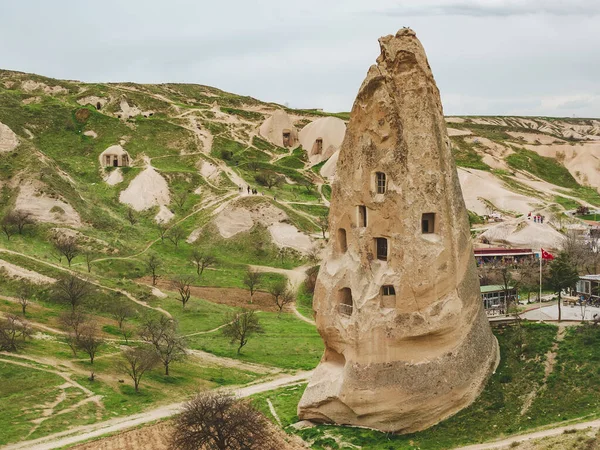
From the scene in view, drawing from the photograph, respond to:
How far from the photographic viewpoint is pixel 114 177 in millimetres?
109625

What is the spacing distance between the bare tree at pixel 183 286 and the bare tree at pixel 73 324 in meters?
10.8

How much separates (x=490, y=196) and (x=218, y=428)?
9541 centimetres

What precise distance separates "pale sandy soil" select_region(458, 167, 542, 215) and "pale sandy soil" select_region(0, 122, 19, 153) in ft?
225

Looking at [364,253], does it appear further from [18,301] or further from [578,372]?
[18,301]

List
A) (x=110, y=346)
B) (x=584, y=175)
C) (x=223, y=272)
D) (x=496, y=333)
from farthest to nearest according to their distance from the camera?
(x=584, y=175)
(x=223, y=272)
(x=110, y=346)
(x=496, y=333)

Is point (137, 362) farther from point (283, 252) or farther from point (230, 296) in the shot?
point (283, 252)

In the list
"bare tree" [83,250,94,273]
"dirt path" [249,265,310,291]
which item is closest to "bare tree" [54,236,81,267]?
"bare tree" [83,250,94,273]

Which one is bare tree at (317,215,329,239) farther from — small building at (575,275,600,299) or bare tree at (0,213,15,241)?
small building at (575,275,600,299)

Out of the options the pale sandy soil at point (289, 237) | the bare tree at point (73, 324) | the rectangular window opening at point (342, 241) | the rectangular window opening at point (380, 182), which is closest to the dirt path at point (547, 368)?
the rectangular window opening at point (342, 241)

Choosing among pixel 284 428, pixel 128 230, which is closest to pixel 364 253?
pixel 284 428

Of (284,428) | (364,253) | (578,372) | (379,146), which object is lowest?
(284,428)

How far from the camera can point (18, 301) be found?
59.3 metres

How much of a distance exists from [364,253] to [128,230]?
5992 cm

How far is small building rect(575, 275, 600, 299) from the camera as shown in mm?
47938
